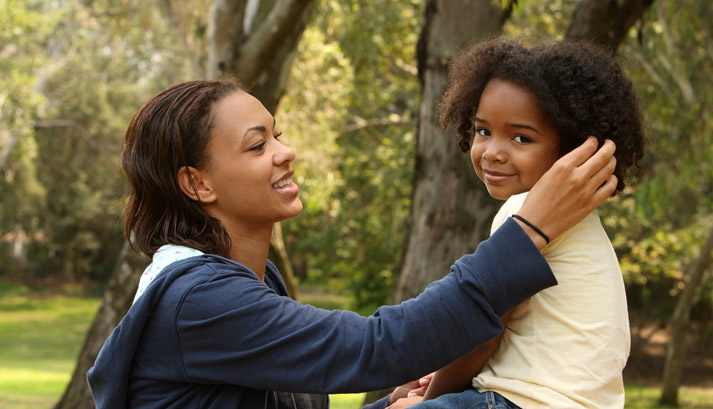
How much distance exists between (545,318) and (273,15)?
13.4 feet

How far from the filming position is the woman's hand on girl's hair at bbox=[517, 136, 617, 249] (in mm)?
1559

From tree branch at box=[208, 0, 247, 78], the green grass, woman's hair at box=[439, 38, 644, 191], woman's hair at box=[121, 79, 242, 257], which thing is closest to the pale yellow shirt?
woman's hair at box=[439, 38, 644, 191]

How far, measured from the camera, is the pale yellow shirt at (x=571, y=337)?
1595 millimetres

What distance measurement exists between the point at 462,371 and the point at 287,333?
1.44 ft

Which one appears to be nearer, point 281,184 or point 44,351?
point 281,184

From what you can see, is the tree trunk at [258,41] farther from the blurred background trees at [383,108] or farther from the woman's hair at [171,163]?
the woman's hair at [171,163]

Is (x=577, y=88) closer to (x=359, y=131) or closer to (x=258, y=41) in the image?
(x=258, y=41)

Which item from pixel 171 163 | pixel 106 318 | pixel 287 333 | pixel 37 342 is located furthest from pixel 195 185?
pixel 37 342

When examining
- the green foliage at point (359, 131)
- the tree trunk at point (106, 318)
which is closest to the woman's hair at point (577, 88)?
the tree trunk at point (106, 318)

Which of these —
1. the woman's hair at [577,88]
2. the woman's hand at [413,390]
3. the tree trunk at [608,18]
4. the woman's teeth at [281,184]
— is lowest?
the woman's hand at [413,390]

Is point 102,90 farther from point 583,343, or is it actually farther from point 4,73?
point 583,343

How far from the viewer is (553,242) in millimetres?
1672

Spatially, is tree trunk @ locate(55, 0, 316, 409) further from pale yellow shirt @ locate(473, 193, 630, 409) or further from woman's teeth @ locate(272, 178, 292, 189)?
→ pale yellow shirt @ locate(473, 193, 630, 409)

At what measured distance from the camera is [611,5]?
4.72 metres
